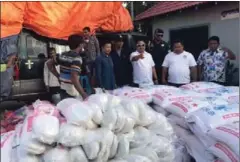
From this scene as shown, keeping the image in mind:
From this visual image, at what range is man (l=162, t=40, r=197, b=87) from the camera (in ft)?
16.6

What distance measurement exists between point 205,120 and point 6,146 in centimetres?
154

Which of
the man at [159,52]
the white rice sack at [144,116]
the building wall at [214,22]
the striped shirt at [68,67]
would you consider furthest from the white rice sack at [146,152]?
the building wall at [214,22]

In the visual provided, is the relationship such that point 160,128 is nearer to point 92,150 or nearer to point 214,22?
point 92,150

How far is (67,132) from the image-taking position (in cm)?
215

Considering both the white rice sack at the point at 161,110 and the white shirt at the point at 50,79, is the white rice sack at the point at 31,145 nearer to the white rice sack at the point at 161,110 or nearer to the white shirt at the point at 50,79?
the white rice sack at the point at 161,110

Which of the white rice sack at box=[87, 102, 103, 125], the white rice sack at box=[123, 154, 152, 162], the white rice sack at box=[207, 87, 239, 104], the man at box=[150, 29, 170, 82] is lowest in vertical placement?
the white rice sack at box=[123, 154, 152, 162]

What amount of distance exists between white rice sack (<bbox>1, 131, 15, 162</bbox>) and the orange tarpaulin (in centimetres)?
303

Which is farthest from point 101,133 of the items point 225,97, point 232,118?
point 225,97

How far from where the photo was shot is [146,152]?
7.48ft

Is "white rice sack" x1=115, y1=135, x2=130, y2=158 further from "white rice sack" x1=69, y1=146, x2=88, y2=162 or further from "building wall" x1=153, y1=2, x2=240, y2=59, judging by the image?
"building wall" x1=153, y1=2, x2=240, y2=59

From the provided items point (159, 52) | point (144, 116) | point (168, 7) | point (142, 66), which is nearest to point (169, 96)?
point (144, 116)

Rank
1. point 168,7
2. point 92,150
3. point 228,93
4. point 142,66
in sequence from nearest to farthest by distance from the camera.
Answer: point 92,150, point 228,93, point 142,66, point 168,7

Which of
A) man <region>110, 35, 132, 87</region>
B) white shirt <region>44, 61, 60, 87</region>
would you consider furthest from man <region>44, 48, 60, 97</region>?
man <region>110, 35, 132, 87</region>

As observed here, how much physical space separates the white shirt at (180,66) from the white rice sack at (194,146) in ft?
6.17
